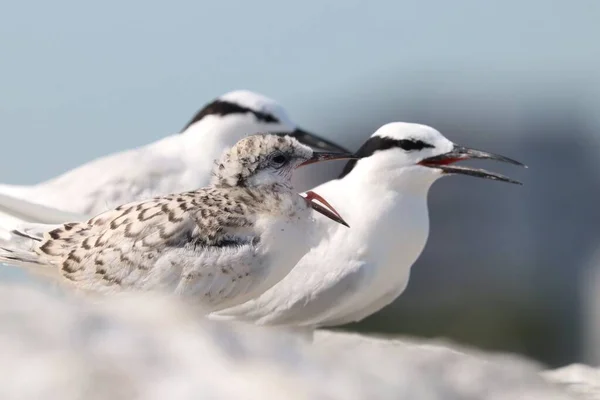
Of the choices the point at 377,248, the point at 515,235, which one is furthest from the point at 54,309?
the point at 515,235

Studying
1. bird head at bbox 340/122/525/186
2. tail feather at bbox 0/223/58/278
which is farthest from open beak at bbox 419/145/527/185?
tail feather at bbox 0/223/58/278

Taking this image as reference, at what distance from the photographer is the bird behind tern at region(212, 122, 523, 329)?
5.47 metres

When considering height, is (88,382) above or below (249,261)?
above

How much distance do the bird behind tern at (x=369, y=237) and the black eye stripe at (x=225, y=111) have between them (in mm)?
2353

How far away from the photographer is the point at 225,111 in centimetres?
853

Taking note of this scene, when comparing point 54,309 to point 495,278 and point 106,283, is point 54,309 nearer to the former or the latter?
point 106,283

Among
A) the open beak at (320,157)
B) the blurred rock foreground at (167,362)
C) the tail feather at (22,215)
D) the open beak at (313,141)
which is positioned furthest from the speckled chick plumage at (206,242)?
the open beak at (313,141)

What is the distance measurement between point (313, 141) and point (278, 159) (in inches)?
173

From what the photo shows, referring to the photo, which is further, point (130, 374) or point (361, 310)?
point (361, 310)

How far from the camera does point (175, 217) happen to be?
3.94m

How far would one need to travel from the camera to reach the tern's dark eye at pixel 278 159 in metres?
4.18

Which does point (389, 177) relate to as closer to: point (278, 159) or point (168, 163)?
point (278, 159)

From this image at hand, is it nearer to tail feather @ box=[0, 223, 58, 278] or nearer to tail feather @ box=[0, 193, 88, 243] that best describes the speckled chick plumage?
tail feather @ box=[0, 223, 58, 278]

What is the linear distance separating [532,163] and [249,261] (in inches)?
1027
